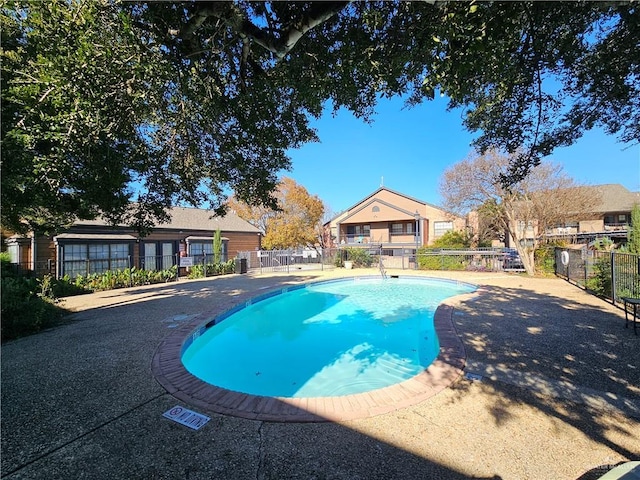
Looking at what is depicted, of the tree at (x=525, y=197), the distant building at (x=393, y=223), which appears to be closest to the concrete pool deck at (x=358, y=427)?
the tree at (x=525, y=197)

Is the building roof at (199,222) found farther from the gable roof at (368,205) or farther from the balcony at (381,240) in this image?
the balcony at (381,240)

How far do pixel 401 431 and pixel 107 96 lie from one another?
5.38m

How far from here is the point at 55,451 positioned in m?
2.69

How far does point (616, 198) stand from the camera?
33031 mm

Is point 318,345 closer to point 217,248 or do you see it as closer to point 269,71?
point 269,71

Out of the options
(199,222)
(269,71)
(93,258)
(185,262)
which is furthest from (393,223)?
(269,71)

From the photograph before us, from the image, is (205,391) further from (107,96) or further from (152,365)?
(107,96)

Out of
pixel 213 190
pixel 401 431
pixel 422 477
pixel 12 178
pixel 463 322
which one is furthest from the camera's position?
pixel 213 190

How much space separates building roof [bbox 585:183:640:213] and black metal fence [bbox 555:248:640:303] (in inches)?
1015

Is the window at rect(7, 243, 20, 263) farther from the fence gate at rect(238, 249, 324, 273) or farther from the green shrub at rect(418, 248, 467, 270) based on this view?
the green shrub at rect(418, 248, 467, 270)

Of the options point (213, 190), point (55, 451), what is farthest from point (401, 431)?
point (213, 190)

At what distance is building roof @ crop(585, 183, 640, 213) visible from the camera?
31.2m

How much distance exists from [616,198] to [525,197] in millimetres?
27509

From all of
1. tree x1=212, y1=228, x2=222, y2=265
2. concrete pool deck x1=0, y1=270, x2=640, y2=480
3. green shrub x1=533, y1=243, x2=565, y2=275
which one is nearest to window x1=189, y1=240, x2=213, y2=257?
tree x1=212, y1=228, x2=222, y2=265
